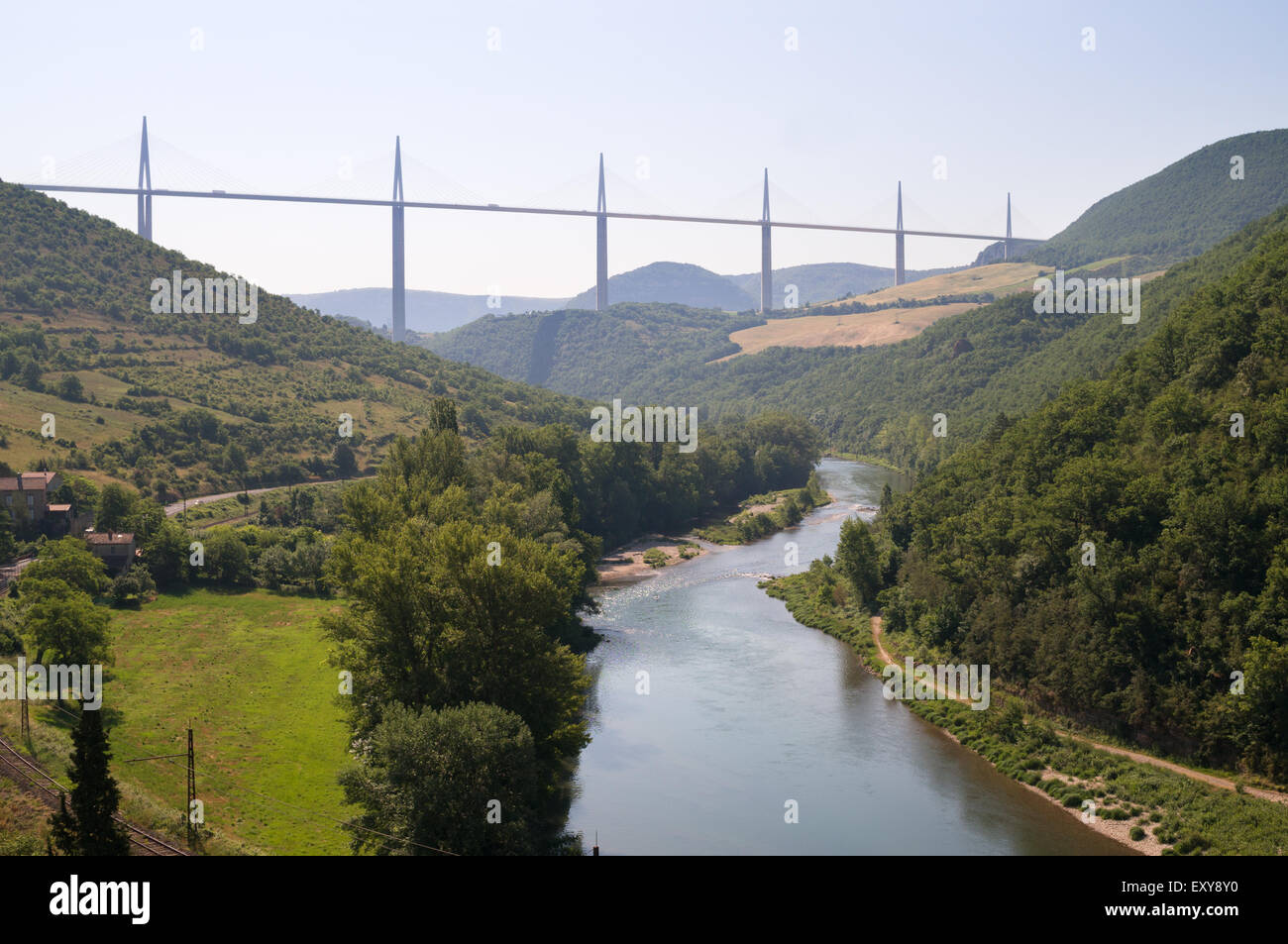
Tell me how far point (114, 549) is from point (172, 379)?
3064cm

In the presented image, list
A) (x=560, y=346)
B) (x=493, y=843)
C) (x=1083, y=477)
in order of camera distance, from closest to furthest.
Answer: (x=493, y=843), (x=1083, y=477), (x=560, y=346)

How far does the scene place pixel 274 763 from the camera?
25.6m

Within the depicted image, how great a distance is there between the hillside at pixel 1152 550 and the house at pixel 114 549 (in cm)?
2801

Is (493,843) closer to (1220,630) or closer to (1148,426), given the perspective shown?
(1220,630)

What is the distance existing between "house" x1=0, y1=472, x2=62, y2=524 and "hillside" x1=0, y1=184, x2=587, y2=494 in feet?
17.8

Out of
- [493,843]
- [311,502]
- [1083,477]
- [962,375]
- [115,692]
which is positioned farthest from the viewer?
[962,375]

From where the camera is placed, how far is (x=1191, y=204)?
13000 centimetres

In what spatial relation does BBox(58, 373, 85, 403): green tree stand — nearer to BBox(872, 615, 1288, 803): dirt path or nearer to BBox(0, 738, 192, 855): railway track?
BBox(0, 738, 192, 855): railway track

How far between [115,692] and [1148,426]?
31.0 meters

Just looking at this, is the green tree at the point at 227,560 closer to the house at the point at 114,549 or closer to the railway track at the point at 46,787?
the house at the point at 114,549

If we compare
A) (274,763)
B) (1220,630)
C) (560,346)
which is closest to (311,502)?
(274,763)

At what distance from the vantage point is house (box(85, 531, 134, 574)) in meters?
39.8

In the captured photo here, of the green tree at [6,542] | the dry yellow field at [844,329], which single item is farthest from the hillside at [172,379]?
the dry yellow field at [844,329]

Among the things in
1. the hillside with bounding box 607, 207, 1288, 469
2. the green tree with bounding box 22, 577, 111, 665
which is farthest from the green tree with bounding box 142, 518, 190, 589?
the hillside with bounding box 607, 207, 1288, 469
